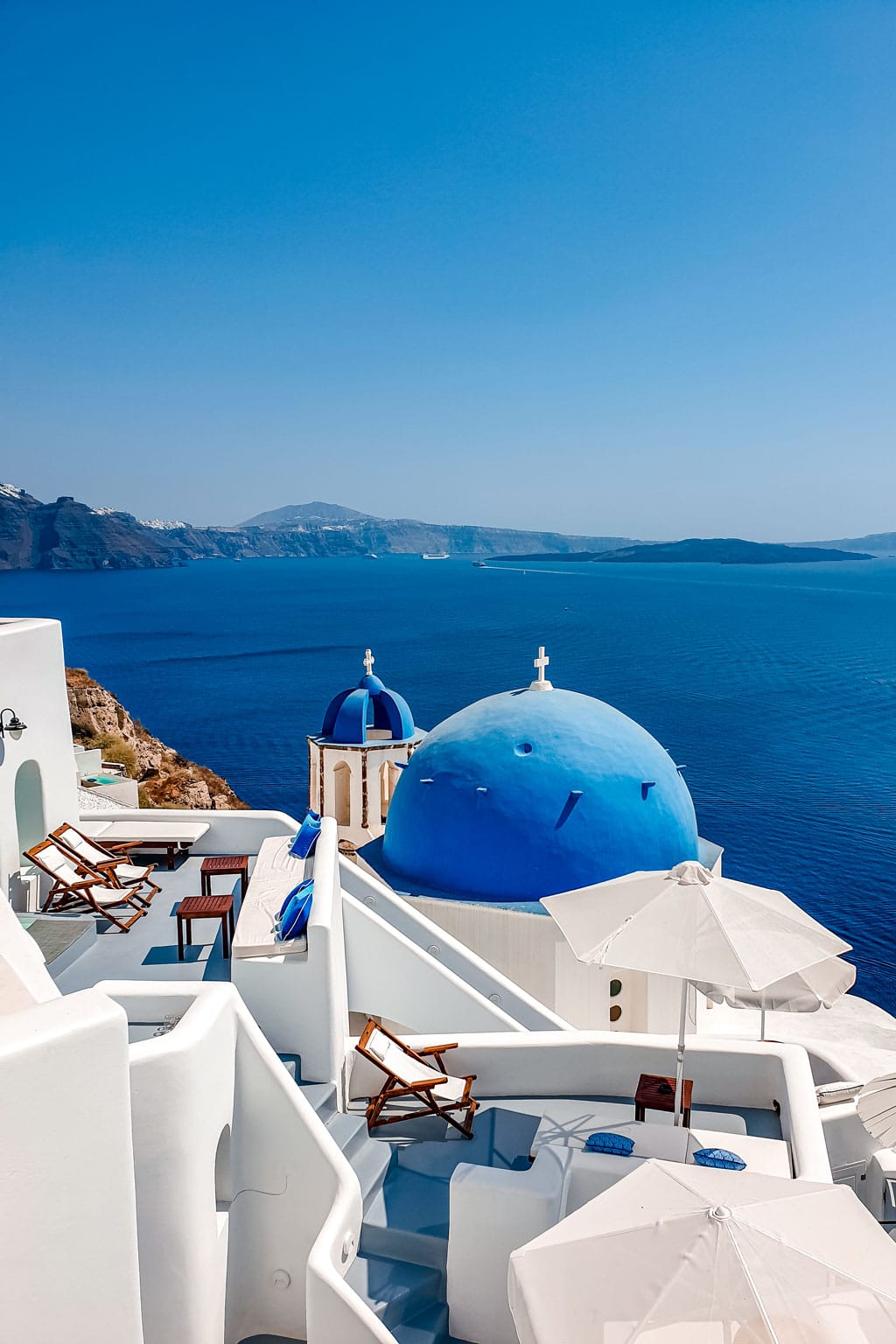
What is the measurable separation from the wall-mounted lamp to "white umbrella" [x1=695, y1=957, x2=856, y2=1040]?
744 cm

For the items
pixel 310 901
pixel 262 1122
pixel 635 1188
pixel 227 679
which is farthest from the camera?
pixel 227 679

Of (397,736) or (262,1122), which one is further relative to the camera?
(397,736)

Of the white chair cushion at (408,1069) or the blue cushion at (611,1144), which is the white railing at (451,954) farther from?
the blue cushion at (611,1144)

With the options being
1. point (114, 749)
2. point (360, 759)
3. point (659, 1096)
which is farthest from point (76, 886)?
point (114, 749)

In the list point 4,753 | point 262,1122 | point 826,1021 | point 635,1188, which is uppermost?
point 4,753

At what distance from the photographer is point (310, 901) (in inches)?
354

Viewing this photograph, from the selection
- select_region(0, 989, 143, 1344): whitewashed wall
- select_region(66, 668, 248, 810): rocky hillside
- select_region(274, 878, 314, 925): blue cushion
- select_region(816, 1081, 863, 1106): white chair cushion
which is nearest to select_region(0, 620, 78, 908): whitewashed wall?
select_region(274, 878, 314, 925): blue cushion

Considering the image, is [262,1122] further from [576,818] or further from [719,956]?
[576,818]

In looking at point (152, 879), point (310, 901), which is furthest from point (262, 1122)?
point (152, 879)

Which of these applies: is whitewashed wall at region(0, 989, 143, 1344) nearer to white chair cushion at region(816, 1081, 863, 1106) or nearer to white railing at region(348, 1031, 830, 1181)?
white railing at region(348, 1031, 830, 1181)

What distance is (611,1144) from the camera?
25.0 feet

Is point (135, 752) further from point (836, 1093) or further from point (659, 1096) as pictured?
point (659, 1096)

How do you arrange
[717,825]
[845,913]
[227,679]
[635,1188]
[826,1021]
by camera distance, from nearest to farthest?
[635,1188] < [826,1021] < [845,913] < [717,825] < [227,679]

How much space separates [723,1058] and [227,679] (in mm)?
85006
